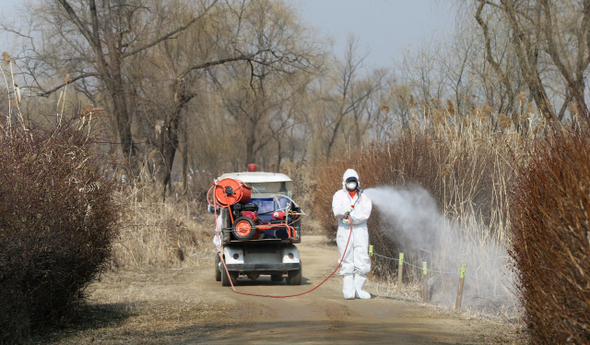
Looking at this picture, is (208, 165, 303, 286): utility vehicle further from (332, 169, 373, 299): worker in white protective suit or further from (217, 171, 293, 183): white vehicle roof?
(332, 169, 373, 299): worker in white protective suit

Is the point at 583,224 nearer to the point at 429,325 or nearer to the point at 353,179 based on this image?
the point at 429,325

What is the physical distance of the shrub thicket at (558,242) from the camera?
171 inches

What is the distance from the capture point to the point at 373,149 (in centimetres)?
1581

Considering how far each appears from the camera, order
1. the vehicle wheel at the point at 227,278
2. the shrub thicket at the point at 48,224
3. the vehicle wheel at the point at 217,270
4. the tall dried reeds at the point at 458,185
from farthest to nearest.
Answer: the vehicle wheel at the point at 217,270
the vehicle wheel at the point at 227,278
the tall dried reeds at the point at 458,185
the shrub thicket at the point at 48,224

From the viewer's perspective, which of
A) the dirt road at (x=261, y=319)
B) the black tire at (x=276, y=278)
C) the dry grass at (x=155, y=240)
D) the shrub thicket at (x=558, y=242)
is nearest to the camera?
the shrub thicket at (x=558, y=242)

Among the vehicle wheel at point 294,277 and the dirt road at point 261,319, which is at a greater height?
the vehicle wheel at point 294,277

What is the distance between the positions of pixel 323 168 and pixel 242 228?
42.0 feet

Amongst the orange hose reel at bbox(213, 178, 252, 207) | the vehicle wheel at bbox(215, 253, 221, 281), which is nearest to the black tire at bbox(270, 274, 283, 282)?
the vehicle wheel at bbox(215, 253, 221, 281)

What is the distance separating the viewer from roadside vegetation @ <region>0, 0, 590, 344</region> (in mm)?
5668

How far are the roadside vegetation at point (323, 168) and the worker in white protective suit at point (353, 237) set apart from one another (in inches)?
68.4

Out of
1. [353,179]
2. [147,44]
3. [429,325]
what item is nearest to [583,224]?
[429,325]

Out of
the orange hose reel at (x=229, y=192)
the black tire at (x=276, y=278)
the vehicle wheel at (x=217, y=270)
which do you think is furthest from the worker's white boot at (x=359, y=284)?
the vehicle wheel at (x=217, y=270)

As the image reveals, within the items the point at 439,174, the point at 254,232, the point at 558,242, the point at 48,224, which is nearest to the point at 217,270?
the point at 254,232

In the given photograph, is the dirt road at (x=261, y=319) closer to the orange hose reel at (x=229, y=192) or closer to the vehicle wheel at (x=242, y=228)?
the vehicle wheel at (x=242, y=228)
